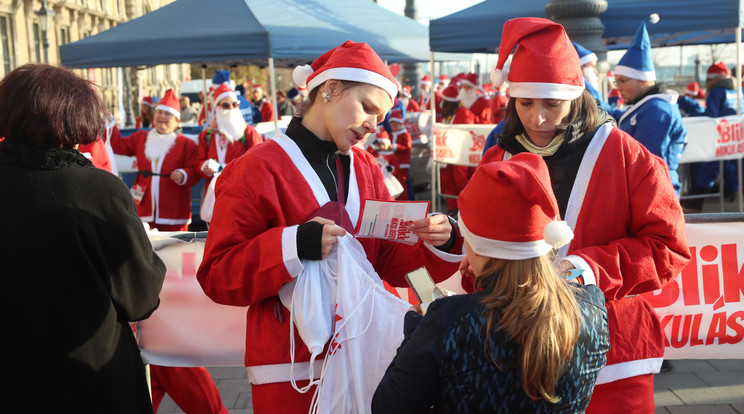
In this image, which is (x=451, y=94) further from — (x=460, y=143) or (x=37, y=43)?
(x=37, y=43)

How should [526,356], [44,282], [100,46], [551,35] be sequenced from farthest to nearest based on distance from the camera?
1. [100,46]
2. [551,35]
3. [44,282]
4. [526,356]

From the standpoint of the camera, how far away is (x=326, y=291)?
233cm

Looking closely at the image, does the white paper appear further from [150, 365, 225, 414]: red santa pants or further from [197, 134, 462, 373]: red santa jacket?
[150, 365, 225, 414]: red santa pants

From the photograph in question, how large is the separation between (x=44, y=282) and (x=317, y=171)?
2.91 ft

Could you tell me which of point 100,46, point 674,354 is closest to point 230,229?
point 674,354

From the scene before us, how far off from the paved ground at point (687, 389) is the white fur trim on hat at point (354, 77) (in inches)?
103

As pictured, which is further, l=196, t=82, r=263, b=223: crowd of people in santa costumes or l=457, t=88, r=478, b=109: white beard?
l=457, t=88, r=478, b=109: white beard

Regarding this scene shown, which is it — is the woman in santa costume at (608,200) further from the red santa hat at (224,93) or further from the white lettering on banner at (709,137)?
the white lettering on banner at (709,137)

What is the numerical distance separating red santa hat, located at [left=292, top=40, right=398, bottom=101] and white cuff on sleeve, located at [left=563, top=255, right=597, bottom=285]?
2.73 feet

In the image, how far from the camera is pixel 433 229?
94.0 inches

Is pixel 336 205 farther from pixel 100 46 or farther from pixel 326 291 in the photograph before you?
pixel 100 46

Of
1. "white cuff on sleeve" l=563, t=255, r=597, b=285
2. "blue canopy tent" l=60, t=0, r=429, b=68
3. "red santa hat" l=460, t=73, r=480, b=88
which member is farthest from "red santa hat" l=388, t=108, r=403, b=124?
"white cuff on sleeve" l=563, t=255, r=597, b=285

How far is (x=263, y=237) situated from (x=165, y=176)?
5933 mm

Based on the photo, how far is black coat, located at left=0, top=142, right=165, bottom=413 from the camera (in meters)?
2.22
